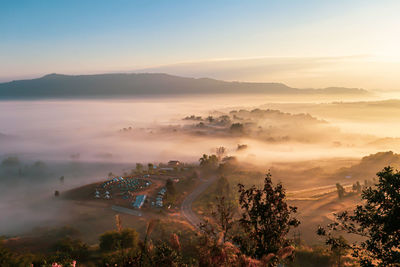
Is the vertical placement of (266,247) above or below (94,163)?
above

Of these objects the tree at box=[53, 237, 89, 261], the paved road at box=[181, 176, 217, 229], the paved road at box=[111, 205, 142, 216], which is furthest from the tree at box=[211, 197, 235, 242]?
the paved road at box=[111, 205, 142, 216]

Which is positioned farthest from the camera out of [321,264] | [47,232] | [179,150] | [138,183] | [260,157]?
[179,150]

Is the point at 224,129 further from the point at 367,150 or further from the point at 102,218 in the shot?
the point at 102,218

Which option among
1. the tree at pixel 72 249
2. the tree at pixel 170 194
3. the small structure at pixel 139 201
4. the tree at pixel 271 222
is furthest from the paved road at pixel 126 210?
the tree at pixel 271 222

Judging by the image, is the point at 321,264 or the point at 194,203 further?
the point at 194,203

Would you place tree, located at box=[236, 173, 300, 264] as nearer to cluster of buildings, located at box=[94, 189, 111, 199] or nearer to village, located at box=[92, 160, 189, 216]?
village, located at box=[92, 160, 189, 216]

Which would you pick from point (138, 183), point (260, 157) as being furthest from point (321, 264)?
point (260, 157)

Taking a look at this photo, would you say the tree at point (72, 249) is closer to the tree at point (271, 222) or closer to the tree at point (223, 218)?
the tree at point (223, 218)
